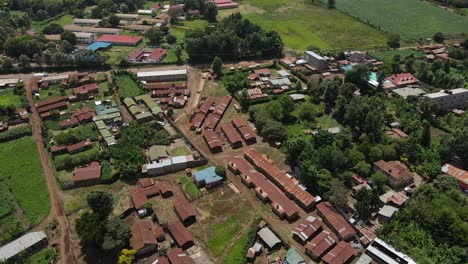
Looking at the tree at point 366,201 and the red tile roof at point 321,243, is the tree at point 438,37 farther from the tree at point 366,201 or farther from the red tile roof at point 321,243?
the red tile roof at point 321,243

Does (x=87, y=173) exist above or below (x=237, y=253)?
above

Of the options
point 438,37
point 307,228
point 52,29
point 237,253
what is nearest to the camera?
point 237,253

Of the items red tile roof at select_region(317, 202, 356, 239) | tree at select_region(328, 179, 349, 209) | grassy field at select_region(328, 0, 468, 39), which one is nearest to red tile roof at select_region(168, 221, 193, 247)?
red tile roof at select_region(317, 202, 356, 239)

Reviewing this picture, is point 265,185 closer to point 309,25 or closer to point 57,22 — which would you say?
point 309,25

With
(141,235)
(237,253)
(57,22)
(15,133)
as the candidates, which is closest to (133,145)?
(141,235)

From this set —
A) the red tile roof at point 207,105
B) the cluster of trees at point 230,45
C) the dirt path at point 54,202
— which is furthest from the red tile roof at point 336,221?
the cluster of trees at point 230,45

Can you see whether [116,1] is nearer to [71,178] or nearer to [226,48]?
[226,48]

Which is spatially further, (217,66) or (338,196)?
(217,66)

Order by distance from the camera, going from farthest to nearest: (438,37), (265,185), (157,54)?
(438,37) → (157,54) → (265,185)
